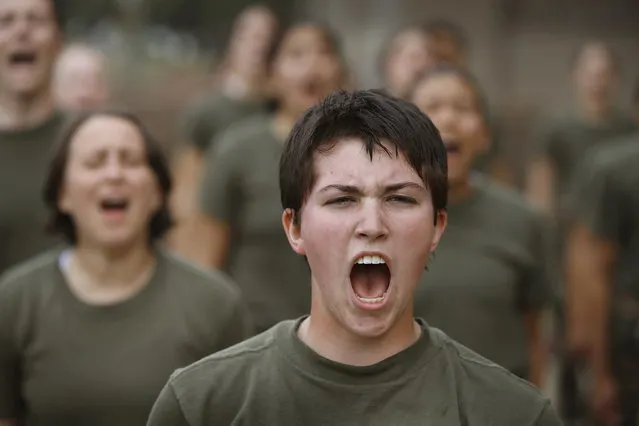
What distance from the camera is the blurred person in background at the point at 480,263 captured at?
258 inches

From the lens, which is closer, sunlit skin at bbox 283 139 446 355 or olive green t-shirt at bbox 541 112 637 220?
sunlit skin at bbox 283 139 446 355

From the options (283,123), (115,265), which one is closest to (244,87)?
(283,123)

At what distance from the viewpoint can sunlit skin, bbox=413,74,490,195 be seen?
6930mm

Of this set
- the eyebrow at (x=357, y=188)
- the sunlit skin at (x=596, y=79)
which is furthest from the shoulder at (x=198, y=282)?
the sunlit skin at (x=596, y=79)

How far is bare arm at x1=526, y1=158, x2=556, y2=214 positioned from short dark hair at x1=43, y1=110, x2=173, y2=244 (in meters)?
6.96

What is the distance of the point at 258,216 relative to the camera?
7910mm

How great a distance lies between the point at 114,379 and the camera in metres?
5.57

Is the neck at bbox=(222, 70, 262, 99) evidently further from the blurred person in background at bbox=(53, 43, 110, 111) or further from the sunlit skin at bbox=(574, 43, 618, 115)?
the sunlit skin at bbox=(574, 43, 618, 115)

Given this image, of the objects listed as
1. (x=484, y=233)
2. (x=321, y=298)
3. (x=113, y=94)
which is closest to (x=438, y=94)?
(x=484, y=233)

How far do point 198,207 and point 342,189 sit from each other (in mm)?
4382

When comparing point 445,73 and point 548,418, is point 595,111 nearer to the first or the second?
point 445,73

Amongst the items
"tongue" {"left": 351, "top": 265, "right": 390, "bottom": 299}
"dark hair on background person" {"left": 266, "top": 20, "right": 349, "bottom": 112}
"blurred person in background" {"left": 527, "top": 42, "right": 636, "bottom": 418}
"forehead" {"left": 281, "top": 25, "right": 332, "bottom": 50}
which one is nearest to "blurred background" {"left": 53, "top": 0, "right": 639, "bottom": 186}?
"blurred person in background" {"left": 527, "top": 42, "right": 636, "bottom": 418}

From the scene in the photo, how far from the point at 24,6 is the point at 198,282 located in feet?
8.22

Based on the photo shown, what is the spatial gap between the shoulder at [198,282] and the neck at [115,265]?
8 centimetres
